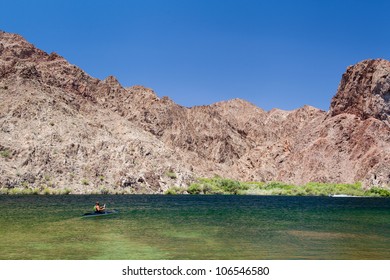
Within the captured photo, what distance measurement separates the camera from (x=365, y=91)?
153m

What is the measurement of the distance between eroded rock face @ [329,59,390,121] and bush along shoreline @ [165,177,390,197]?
28441mm

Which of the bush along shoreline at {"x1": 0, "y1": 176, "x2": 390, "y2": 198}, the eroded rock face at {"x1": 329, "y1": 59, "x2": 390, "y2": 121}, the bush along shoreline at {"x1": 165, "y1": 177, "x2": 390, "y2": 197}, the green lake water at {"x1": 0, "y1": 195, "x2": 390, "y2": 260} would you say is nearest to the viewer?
the green lake water at {"x1": 0, "y1": 195, "x2": 390, "y2": 260}

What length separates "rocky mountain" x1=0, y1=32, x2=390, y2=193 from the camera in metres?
108

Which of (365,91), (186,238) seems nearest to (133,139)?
(365,91)

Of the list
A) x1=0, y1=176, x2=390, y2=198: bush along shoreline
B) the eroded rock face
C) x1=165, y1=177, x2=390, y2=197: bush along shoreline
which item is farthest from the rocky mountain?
x1=165, y1=177, x2=390, y2=197: bush along shoreline

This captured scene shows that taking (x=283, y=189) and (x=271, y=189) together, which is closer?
(x=283, y=189)

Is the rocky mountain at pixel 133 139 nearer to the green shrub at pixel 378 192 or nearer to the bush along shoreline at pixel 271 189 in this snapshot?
the bush along shoreline at pixel 271 189

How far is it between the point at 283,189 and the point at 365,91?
45.9 meters

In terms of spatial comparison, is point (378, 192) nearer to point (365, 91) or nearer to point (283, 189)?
point (283, 189)

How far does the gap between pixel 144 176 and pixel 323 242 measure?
294 ft

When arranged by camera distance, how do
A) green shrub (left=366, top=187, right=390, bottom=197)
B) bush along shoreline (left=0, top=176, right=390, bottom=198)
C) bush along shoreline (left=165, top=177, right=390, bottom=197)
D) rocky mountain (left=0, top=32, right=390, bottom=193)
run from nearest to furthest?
rocky mountain (left=0, top=32, right=390, bottom=193), green shrub (left=366, top=187, right=390, bottom=197), bush along shoreline (left=0, top=176, right=390, bottom=198), bush along shoreline (left=165, top=177, right=390, bottom=197)

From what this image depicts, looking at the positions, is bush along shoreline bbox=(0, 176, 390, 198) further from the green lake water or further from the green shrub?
the green lake water

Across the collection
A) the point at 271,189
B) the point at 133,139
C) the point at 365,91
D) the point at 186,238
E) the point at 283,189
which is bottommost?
the point at 186,238
